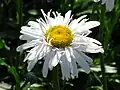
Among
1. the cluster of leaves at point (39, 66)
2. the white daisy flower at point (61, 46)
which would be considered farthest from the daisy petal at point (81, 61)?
the cluster of leaves at point (39, 66)

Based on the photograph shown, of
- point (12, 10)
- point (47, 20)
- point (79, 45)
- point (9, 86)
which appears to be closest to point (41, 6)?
point (12, 10)

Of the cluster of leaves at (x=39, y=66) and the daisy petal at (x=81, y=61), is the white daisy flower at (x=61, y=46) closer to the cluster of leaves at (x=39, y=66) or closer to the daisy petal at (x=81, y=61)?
the daisy petal at (x=81, y=61)

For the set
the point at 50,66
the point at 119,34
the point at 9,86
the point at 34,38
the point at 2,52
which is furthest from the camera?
the point at 119,34

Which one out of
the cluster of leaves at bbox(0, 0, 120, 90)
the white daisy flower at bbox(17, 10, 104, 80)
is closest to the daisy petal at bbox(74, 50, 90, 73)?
the white daisy flower at bbox(17, 10, 104, 80)

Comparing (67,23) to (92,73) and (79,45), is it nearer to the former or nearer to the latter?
(79,45)

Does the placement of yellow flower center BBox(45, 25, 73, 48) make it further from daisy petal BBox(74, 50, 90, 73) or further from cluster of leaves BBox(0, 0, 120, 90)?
cluster of leaves BBox(0, 0, 120, 90)
